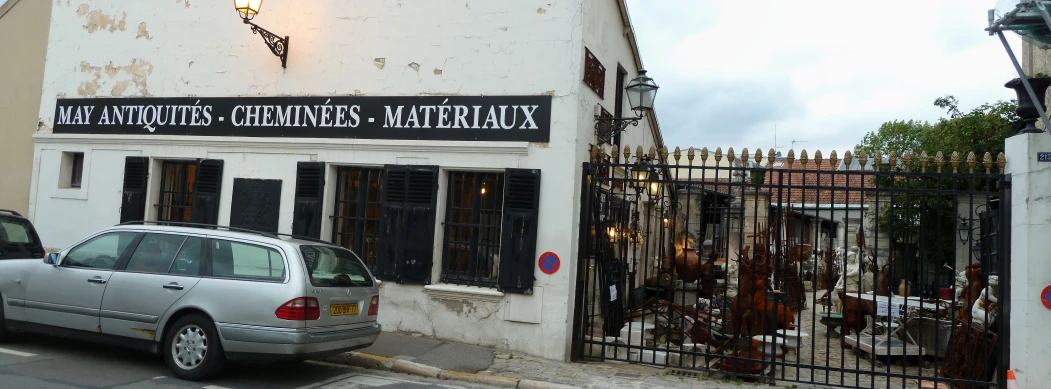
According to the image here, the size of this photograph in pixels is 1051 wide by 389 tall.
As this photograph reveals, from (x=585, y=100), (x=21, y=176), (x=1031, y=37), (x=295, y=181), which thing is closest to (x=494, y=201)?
(x=585, y=100)

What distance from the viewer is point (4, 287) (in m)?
7.29

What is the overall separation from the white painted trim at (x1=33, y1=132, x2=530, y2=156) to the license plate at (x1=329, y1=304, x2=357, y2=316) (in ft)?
9.10

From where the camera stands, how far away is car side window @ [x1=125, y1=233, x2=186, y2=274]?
6.78 meters

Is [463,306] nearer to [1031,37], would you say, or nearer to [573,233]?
[573,233]

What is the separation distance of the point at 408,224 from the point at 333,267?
2251 millimetres

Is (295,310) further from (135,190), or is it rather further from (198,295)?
(135,190)

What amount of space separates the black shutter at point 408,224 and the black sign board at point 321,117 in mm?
547

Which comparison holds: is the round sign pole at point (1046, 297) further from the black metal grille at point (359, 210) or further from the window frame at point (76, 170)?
the window frame at point (76, 170)

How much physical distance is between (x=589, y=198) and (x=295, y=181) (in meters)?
4.18

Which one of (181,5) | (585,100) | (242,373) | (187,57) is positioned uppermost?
(181,5)

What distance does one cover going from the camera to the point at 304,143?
376 inches

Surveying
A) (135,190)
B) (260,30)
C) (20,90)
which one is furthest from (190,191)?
(20,90)

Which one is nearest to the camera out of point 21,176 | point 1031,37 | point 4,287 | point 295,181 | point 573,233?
point 1031,37

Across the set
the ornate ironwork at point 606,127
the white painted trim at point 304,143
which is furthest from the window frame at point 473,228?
the ornate ironwork at point 606,127
